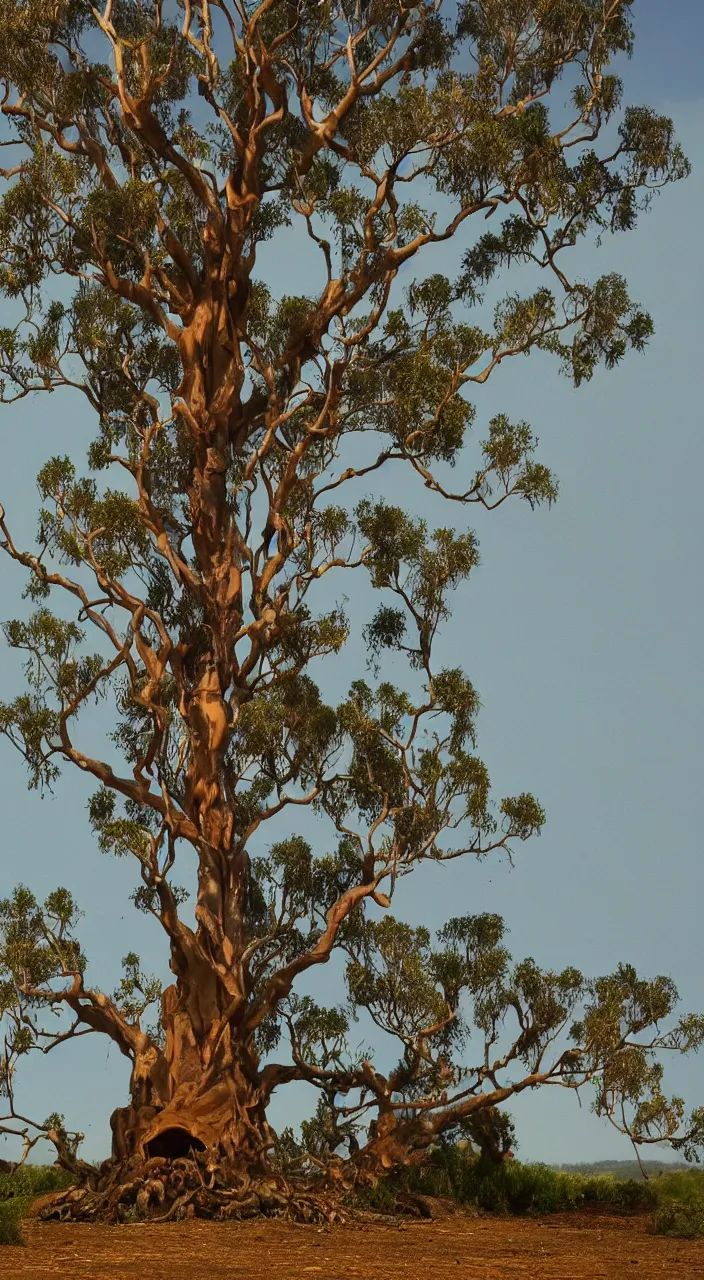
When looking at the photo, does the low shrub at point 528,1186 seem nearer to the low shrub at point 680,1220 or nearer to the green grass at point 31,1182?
the low shrub at point 680,1220

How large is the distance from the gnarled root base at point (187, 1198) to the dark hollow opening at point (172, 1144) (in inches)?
21.3

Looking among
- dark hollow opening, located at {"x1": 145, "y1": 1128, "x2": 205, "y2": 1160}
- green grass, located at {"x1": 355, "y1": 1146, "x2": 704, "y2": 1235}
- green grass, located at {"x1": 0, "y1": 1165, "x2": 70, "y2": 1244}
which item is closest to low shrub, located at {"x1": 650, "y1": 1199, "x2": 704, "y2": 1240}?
green grass, located at {"x1": 355, "y1": 1146, "x2": 704, "y2": 1235}

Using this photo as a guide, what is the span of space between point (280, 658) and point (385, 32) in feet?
26.3

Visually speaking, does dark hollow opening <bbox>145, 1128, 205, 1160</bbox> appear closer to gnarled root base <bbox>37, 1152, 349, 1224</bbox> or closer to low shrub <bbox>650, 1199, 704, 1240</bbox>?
gnarled root base <bbox>37, 1152, 349, 1224</bbox>

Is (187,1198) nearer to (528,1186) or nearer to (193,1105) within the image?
(193,1105)

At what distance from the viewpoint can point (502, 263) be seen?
1775 cm

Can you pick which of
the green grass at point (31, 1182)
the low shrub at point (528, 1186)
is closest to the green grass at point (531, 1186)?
the low shrub at point (528, 1186)

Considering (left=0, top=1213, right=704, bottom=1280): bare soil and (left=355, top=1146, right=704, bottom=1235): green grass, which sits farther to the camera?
(left=355, top=1146, right=704, bottom=1235): green grass

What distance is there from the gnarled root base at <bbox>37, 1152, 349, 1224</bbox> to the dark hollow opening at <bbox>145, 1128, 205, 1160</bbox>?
54 centimetres

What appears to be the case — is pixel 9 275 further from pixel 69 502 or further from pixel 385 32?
pixel 385 32

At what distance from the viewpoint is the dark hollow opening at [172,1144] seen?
533 inches

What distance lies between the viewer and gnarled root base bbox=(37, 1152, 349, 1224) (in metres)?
12.2

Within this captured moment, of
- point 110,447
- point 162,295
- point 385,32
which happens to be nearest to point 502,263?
point 385,32

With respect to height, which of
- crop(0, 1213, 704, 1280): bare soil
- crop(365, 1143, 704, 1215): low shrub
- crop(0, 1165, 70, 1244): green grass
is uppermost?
crop(0, 1165, 70, 1244): green grass
